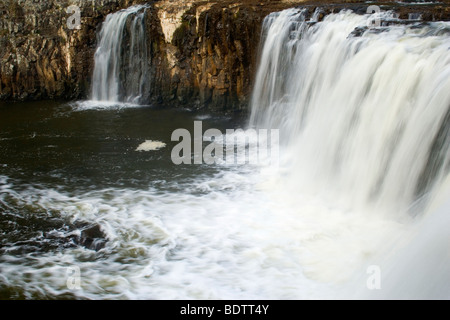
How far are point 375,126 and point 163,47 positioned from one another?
24.2ft

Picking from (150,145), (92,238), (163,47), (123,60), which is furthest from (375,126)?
(123,60)

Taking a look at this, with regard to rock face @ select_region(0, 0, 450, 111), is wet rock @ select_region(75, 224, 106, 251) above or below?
below

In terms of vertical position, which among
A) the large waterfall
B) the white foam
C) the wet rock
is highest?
the large waterfall

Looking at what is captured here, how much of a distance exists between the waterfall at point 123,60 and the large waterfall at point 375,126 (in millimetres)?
4370

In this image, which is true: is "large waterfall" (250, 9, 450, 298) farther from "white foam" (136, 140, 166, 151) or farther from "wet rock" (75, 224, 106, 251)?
"wet rock" (75, 224, 106, 251)

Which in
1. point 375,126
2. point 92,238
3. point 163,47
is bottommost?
point 92,238

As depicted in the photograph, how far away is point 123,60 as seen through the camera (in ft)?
45.0

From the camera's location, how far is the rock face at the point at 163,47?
11766 mm

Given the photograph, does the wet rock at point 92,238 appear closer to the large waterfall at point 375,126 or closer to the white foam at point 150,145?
the large waterfall at point 375,126

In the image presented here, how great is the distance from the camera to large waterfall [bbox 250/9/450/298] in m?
5.21

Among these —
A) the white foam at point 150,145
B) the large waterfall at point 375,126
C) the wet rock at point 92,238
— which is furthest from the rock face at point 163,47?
the wet rock at point 92,238

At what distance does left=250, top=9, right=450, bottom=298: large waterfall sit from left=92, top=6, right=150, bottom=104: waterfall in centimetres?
437

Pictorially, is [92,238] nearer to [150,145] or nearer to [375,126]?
[150,145]

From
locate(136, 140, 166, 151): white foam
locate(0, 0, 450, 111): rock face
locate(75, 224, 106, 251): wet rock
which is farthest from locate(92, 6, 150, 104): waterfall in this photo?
locate(75, 224, 106, 251): wet rock
